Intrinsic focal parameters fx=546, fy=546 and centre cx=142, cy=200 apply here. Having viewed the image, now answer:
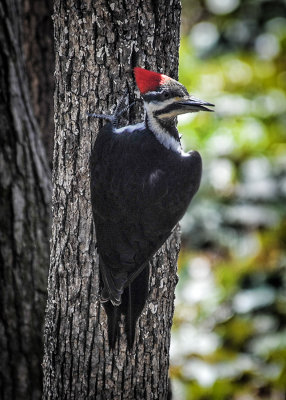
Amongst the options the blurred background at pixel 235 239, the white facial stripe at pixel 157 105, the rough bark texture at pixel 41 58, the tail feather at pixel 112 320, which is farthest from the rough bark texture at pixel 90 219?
the blurred background at pixel 235 239

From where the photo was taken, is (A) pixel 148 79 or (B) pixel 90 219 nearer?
(A) pixel 148 79

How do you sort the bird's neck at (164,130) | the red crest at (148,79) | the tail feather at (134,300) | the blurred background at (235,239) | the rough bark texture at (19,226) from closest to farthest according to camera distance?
1. the red crest at (148,79)
2. the bird's neck at (164,130)
3. the tail feather at (134,300)
4. the rough bark texture at (19,226)
5. the blurred background at (235,239)

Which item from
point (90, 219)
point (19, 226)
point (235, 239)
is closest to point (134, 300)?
point (90, 219)

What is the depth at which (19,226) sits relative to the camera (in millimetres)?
3010

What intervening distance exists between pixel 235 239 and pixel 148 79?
3572 mm

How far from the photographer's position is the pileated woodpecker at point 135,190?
2127 millimetres

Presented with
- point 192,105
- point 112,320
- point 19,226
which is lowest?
point 112,320

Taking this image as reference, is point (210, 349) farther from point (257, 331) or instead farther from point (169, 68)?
point (169, 68)

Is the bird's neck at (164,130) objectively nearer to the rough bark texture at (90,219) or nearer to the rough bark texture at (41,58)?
the rough bark texture at (90,219)

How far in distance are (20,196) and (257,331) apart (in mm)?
2480

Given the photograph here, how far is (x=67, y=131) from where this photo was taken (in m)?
2.21

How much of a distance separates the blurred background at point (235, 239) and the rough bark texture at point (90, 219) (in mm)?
1832

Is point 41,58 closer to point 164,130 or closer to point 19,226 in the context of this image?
point 19,226

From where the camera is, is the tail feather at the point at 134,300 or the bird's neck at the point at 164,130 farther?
the tail feather at the point at 134,300
